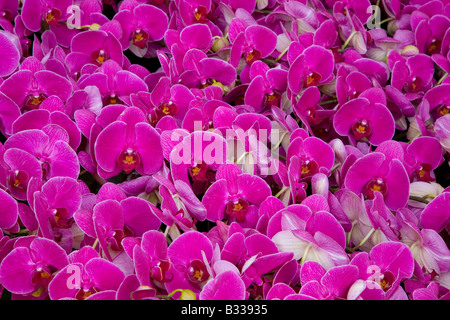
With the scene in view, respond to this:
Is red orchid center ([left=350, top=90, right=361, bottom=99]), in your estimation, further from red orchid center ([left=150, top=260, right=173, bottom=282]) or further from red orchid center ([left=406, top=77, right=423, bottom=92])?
red orchid center ([left=150, top=260, right=173, bottom=282])

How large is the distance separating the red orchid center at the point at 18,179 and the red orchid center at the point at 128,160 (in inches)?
5.3

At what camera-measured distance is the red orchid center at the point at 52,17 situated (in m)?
1.00

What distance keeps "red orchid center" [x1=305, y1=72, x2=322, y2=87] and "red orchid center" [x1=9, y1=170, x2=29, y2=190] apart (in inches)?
20.1

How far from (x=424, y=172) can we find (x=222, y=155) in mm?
361

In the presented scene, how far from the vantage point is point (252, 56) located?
3.16ft

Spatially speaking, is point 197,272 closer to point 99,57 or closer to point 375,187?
point 375,187

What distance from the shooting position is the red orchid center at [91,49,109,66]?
37.9 inches

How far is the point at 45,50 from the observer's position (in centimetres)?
97

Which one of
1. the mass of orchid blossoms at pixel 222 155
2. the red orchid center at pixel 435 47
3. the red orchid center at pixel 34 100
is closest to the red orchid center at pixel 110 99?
the mass of orchid blossoms at pixel 222 155

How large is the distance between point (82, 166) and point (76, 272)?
22 cm

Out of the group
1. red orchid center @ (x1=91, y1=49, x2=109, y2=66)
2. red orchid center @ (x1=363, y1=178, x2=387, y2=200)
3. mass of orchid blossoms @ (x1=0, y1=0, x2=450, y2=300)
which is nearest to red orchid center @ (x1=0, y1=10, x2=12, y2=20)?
mass of orchid blossoms @ (x1=0, y1=0, x2=450, y2=300)

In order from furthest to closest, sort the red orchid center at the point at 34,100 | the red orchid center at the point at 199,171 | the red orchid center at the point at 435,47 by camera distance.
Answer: the red orchid center at the point at 435,47, the red orchid center at the point at 34,100, the red orchid center at the point at 199,171

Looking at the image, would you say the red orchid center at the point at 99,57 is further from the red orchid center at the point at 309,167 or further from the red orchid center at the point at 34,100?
the red orchid center at the point at 309,167

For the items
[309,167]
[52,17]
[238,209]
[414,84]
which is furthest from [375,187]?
[52,17]
